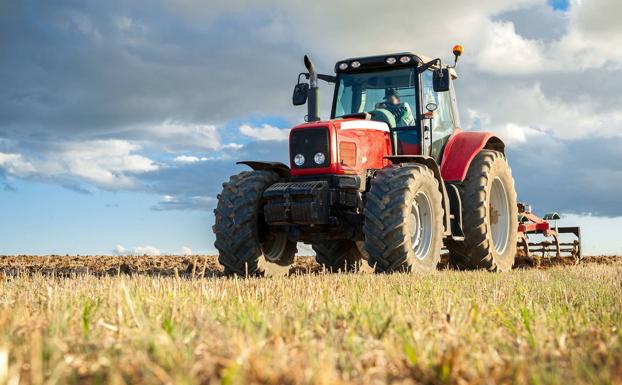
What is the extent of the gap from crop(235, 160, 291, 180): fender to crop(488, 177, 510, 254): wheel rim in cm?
377

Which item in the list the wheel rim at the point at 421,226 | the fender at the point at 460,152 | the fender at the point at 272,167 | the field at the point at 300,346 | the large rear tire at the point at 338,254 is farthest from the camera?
the large rear tire at the point at 338,254

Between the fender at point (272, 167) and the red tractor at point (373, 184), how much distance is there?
15 mm

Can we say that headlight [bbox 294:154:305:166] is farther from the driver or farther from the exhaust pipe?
the driver

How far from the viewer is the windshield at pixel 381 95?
984 centimetres

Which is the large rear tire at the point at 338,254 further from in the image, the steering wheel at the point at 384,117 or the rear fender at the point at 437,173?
the steering wheel at the point at 384,117

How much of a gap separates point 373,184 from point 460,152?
7.93 ft

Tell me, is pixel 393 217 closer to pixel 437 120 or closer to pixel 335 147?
pixel 335 147

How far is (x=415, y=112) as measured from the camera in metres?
9.75

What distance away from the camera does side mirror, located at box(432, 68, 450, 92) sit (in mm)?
9281

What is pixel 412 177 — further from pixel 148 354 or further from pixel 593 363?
pixel 148 354

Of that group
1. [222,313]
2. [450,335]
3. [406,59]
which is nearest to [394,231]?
[406,59]

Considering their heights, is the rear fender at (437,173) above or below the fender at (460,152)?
below

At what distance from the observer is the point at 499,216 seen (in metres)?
11.9

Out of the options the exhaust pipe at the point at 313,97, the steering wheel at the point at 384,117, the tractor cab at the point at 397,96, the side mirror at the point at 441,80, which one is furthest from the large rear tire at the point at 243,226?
the side mirror at the point at 441,80
